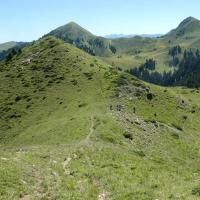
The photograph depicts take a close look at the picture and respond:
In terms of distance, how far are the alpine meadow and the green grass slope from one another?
0.41 feet

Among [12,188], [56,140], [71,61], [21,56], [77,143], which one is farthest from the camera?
[21,56]

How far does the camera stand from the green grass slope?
29.2 metres

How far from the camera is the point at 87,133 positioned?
5928 cm

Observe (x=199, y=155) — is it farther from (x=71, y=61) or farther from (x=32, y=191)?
(x=71, y=61)

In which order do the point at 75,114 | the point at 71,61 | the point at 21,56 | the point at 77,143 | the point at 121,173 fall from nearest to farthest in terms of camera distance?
the point at 121,173 → the point at 77,143 → the point at 75,114 → the point at 71,61 → the point at 21,56

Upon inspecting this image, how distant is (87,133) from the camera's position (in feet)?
194

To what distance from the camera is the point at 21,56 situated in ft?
422

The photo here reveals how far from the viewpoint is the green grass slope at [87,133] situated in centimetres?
2922

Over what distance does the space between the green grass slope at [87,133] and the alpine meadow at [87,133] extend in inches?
4.9

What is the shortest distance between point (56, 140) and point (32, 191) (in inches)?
1269

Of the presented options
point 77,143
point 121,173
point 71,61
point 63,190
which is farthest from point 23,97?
point 63,190

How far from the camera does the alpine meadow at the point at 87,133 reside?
29055 mm

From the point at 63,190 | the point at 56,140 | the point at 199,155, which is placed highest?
the point at 63,190

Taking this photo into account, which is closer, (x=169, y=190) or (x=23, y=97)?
(x=169, y=190)
